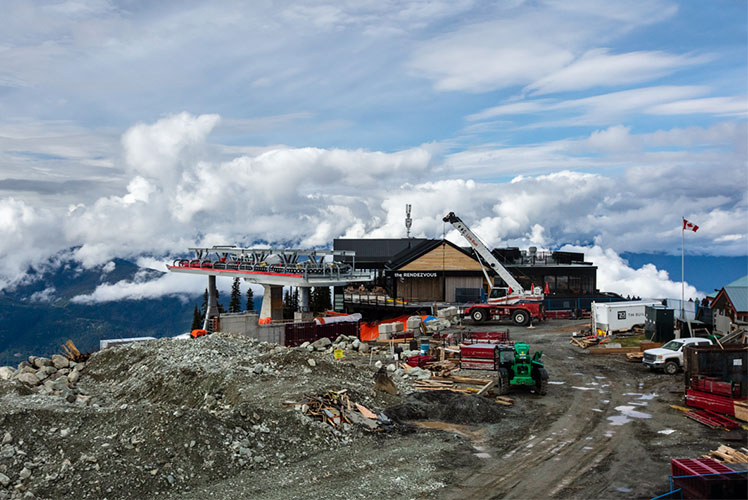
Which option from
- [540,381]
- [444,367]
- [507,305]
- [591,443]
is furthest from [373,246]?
[591,443]

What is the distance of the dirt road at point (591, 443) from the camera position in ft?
48.5

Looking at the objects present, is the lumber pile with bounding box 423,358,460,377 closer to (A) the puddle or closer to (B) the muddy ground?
(B) the muddy ground

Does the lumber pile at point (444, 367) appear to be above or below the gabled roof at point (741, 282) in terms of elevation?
below

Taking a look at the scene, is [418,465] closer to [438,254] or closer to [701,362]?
[701,362]

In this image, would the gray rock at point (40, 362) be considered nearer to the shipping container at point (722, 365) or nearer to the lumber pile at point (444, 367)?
the lumber pile at point (444, 367)

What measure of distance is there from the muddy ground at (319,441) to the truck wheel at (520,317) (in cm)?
2032

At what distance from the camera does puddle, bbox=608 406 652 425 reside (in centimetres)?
2078

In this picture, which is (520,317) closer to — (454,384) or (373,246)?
(454,384)

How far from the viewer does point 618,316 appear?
4041cm

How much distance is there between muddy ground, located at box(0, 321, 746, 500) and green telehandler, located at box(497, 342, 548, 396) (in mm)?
652

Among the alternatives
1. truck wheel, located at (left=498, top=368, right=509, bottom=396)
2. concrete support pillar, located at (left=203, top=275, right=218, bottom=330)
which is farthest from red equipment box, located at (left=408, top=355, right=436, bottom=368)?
concrete support pillar, located at (left=203, top=275, right=218, bottom=330)

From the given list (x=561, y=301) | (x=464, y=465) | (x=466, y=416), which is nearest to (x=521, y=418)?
(x=466, y=416)

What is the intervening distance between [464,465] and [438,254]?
147 ft

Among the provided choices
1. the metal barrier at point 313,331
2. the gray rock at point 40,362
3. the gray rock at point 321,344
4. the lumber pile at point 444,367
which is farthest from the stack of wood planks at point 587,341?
the gray rock at point 40,362
